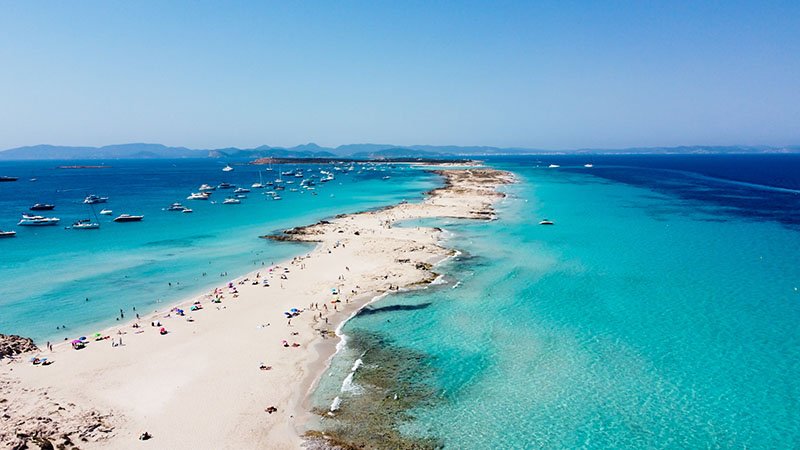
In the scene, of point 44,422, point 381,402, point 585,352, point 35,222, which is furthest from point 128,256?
point 585,352

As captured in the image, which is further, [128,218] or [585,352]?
[128,218]

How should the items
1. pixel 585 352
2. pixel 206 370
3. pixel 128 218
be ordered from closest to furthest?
1. pixel 206 370
2. pixel 585 352
3. pixel 128 218

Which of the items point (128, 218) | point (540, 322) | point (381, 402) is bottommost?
point (381, 402)

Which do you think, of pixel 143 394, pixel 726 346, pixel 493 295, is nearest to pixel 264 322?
pixel 143 394

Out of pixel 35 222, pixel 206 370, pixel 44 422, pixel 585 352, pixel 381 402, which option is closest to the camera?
pixel 44 422

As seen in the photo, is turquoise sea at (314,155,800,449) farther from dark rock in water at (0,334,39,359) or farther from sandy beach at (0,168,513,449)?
dark rock in water at (0,334,39,359)

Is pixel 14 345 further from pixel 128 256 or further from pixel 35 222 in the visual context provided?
pixel 35 222

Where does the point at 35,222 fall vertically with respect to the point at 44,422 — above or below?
above
